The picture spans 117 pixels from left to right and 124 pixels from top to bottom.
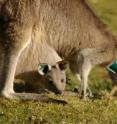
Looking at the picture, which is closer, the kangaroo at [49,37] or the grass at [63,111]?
the grass at [63,111]

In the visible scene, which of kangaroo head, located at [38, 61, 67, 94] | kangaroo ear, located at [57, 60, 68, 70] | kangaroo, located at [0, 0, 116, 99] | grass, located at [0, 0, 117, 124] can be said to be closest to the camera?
grass, located at [0, 0, 117, 124]

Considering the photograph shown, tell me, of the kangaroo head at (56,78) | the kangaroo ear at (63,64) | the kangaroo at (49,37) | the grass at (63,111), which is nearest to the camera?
the grass at (63,111)

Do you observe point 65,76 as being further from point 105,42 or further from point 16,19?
point 16,19

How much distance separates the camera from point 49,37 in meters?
6.90

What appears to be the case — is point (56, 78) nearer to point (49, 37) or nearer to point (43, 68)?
point (43, 68)

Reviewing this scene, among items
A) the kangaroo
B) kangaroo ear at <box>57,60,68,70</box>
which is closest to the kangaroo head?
kangaroo ear at <box>57,60,68,70</box>

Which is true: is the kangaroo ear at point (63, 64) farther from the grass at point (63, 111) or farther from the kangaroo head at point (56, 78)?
the grass at point (63, 111)

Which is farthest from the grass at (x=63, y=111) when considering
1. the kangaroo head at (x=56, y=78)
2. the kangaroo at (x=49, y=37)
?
the kangaroo at (x=49, y=37)

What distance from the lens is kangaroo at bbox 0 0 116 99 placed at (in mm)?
6559

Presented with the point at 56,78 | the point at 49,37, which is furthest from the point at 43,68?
the point at 49,37

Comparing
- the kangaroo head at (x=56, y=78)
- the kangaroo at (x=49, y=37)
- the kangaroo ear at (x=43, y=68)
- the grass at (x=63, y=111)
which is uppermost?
the kangaroo at (x=49, y=37)

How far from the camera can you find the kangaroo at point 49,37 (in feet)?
21.5

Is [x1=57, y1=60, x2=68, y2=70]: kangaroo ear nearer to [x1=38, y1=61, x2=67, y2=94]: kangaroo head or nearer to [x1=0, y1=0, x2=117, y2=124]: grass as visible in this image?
[x1=38, y1=61, x2=67, y2=94]: kangaroo head

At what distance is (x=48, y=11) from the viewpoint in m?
6.85
